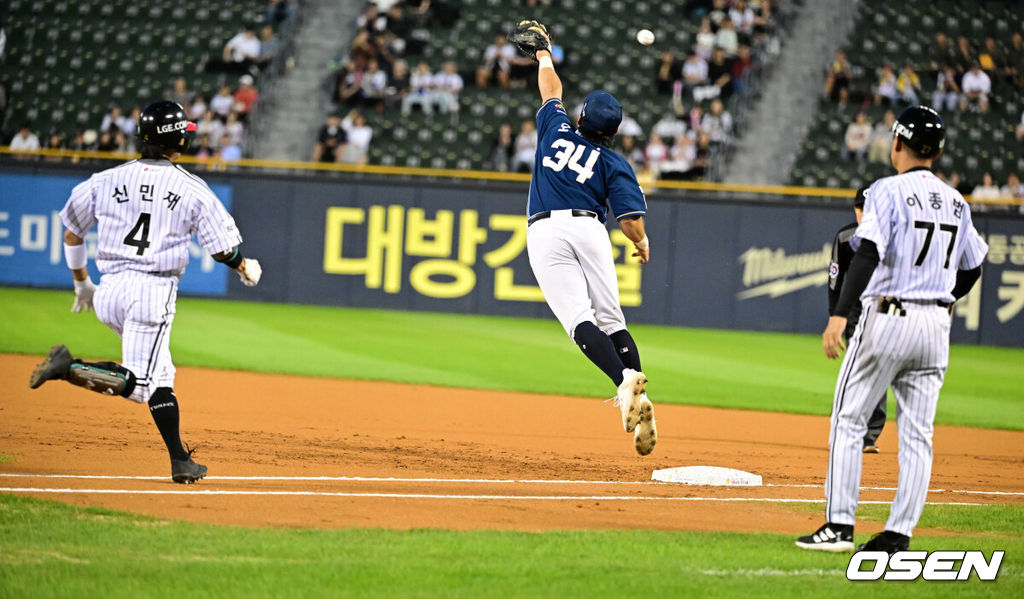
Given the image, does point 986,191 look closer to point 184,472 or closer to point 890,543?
point 890,543

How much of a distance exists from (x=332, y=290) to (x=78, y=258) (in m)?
13.0

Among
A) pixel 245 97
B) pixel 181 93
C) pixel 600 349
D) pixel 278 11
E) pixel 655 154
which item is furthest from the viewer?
pixel 278 11

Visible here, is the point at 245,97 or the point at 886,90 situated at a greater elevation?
the point at 886,90

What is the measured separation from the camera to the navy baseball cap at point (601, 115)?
7.63 m

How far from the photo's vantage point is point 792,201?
19.8m

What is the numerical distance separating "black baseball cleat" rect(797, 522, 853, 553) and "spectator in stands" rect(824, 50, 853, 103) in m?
19.2

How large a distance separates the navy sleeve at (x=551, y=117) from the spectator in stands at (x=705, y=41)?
1637 centimetres

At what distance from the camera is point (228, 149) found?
2189cm

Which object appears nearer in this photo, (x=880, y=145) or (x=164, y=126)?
(x=164, y=126)

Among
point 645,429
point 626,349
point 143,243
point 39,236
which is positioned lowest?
point 645,429

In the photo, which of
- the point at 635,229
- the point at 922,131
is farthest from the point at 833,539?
the point at 635,229

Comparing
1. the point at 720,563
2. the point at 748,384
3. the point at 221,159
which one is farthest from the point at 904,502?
the point at 221,159

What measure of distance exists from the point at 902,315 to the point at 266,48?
20330 millimetres

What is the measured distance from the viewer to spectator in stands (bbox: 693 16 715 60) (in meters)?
23.9
